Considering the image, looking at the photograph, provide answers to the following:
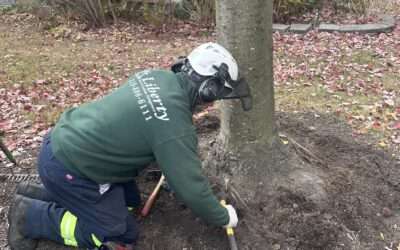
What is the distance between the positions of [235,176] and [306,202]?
53 centimetres

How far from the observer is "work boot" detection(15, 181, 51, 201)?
3.39m

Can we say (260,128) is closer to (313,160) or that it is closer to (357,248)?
(313,160)

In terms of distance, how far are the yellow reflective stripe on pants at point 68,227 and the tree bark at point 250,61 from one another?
1.18 metres

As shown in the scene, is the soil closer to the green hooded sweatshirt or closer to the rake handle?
the rake handle

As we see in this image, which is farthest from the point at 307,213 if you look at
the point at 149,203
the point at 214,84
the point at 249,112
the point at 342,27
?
the point at 342,27

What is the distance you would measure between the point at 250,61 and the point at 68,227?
161 centimetres

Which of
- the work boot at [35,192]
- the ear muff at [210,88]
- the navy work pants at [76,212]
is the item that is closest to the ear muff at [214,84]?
the ear muff at [210,88]

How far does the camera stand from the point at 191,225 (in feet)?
10.9

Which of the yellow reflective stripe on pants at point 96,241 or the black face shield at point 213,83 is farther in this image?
the yellow reflective stripe on pants at point 96,241

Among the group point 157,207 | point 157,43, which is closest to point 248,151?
point 157,207

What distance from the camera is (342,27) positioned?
340 inches

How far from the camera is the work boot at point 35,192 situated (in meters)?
3.39

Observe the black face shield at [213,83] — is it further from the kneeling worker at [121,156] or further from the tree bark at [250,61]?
the tree bark at [250,61]

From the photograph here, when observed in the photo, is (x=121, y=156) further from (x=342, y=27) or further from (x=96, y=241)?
(x=342, y=27)
